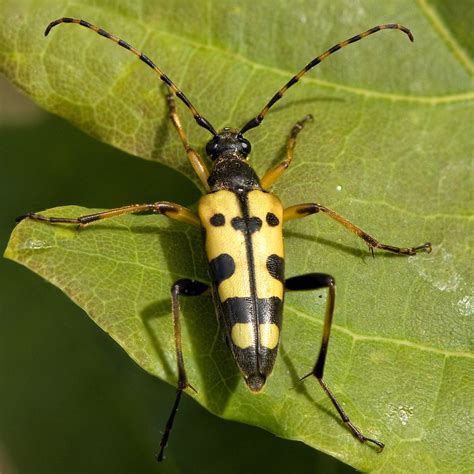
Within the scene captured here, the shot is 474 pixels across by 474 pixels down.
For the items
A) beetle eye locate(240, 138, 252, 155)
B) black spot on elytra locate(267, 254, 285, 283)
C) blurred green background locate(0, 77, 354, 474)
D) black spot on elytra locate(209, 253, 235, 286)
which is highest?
beetle eye locate(240, 138, 252, 155)

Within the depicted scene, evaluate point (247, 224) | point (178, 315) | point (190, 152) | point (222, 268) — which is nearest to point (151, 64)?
point (190, 152)

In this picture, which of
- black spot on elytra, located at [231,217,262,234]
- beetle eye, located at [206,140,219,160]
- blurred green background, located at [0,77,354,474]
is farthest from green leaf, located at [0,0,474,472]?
blurred green background, located at [0,77,354,474]

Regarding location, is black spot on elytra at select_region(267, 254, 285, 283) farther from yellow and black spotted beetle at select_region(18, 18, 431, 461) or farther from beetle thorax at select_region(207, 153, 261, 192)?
beetle thorax at select_region(207, 153, 261, 192)

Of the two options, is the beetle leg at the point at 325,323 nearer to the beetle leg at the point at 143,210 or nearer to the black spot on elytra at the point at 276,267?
the black spot on elytra at the point at 276,267

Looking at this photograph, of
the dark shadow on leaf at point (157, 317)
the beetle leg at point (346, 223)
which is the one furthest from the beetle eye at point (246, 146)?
the dark shadow on leaf at point (157, 317)

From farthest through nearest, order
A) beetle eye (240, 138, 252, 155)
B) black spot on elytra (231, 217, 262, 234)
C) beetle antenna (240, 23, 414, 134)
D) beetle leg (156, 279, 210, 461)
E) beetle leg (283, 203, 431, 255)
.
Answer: beetle eye (240, 138, 252, 155) < beetle antenna (240, 23, 414, 134) < beetle leg (283, 203, 431, 255) < black spot on elytra (231, 217, 262, 234) < beetle leg (156, 279, 210, 461)

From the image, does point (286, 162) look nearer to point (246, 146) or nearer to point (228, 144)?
point (246, 146)
